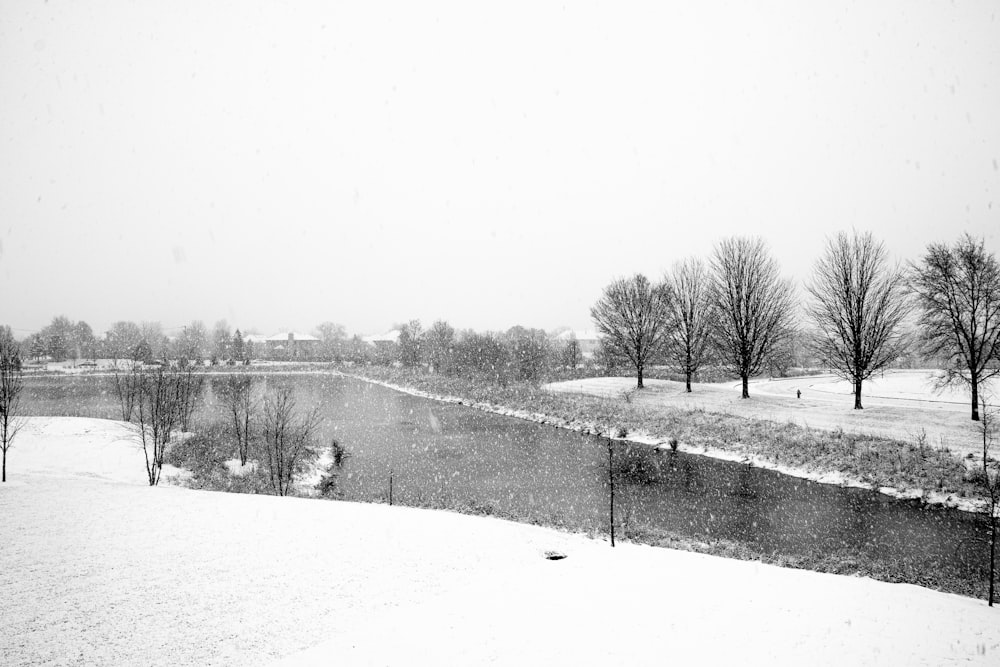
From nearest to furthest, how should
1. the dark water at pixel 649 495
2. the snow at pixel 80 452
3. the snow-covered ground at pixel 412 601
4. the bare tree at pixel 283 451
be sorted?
the snow-covered ground at pixel 412 601, the dark water at pixel 649 495, the bare tree at pixel 283 451, the snow at pixel 80 452

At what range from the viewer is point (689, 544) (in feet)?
42.3

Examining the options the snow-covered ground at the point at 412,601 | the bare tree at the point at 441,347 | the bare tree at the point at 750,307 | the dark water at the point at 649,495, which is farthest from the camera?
the bare tree at the point at 441,347

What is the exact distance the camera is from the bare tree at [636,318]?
4528 cm

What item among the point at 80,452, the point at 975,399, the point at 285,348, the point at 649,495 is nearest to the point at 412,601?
the point at 649,495

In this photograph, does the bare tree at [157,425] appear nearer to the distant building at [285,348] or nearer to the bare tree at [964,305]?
the bare tree at [964,305]

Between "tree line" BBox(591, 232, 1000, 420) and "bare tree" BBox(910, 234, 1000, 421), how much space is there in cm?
5

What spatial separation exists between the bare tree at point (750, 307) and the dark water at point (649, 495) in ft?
52.4

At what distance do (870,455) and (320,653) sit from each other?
2248cm

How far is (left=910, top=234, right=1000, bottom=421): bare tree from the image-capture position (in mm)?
21969

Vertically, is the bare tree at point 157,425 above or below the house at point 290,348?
below

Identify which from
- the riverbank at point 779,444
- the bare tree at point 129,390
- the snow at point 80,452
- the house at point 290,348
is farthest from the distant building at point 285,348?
the riverbank at point 779,444

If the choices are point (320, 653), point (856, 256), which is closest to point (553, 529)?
point (320, 653)

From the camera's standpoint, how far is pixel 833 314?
100 ft

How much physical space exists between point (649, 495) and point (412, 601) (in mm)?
12790
